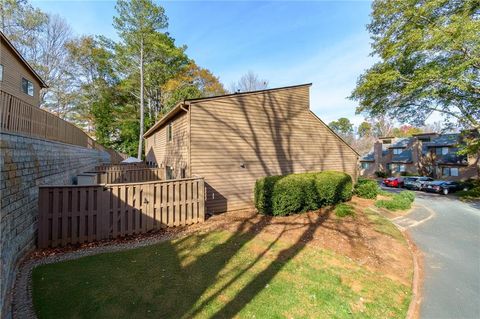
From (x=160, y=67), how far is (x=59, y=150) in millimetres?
19828

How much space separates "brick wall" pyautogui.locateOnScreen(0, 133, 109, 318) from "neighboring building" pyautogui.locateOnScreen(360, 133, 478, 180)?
32445 mm

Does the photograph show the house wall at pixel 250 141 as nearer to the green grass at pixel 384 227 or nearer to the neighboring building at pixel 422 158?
the green grass at pixel 384 227

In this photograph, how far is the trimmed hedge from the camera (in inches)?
351

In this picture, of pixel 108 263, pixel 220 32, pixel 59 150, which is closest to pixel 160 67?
pixel 220 32

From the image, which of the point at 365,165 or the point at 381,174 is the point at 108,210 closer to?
the point at 381,174

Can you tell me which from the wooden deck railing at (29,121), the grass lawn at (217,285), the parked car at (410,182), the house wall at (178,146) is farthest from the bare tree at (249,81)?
the grass lawn at (217,285)

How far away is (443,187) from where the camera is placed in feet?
73.4

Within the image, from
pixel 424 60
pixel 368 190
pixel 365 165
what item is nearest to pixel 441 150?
pixel 365 165

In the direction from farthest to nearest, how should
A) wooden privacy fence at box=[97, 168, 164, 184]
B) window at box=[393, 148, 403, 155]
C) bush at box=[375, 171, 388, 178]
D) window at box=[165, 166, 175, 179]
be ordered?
bush at box=[375, 171, 388, 178] < window at box=[393, 148, 403, 155] < window at box=[165, 166, 175, 179] < wooden privacy fence at box=[97, 168, 164, 184]

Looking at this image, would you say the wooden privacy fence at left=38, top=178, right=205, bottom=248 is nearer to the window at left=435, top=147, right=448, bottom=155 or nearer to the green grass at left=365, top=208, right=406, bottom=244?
the green grass at left=365, top=208, right=406, bottom=244

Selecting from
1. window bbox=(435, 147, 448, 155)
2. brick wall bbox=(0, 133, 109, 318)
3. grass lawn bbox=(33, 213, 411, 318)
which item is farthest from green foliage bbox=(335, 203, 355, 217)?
window bbox=(435, 147, 448, 155)

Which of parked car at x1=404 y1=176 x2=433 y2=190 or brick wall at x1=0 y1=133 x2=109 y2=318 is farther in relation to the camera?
parked car at x1=404 y1=176 x2=433 y2=190

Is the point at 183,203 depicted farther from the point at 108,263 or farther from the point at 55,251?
the point at 55,251

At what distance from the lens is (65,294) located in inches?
160
